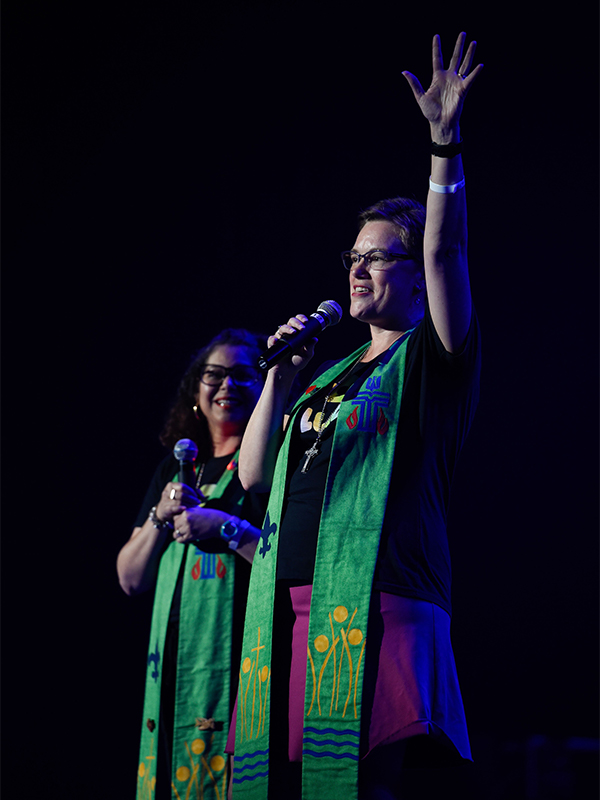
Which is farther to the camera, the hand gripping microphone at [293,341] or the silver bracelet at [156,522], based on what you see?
the silver bracelet at [156,522]

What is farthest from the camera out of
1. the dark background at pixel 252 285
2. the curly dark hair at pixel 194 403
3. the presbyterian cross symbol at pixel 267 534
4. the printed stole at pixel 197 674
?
the dark background at pixel 252 285

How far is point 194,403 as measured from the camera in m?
2.51

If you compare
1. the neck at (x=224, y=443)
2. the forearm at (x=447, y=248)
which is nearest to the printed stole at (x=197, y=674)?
the neck at (x=224, y=443)

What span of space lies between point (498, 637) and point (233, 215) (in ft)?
7.12

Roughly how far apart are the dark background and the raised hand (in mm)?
1712

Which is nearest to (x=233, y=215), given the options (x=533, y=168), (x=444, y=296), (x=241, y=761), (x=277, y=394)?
(x=533, y=168)

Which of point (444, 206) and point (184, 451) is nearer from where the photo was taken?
point (444, 206)

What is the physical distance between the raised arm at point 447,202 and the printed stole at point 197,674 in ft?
3.45

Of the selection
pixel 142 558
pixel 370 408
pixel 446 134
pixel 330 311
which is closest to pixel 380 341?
pixel 330 311

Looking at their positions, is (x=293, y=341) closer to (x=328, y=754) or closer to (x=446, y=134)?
(x=446, y=134)

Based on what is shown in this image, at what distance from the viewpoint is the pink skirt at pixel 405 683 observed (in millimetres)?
1206

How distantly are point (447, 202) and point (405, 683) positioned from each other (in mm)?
783

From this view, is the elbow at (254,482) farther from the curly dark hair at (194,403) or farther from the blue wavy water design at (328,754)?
the curly dark hair at (194,403)

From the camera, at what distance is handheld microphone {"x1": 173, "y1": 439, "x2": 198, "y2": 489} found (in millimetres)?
2102
